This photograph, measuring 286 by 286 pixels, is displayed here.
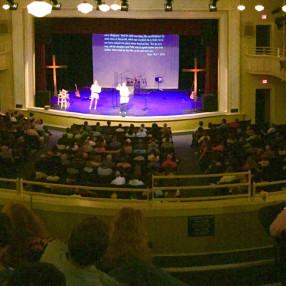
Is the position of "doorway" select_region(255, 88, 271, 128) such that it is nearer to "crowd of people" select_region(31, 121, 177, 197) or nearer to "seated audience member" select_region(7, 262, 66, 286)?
"crowd of people" select_region(31, 121, 177, 197)

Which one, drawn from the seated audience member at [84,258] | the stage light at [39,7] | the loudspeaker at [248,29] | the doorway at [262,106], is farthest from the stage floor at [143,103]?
the seated audience member at [84,258]

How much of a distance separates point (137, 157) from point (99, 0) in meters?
5.68

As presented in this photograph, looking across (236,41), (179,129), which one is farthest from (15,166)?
(236,41)

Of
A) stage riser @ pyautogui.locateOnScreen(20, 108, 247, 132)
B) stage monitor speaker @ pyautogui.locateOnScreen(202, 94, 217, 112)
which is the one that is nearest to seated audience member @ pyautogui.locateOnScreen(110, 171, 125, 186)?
stage riser @ pyautogui.locateOnScreen(20, 108, 247, 132)

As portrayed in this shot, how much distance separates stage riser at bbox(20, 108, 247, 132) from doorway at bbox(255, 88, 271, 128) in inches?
71.4

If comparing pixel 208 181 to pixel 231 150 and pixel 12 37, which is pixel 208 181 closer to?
pixel 231 150

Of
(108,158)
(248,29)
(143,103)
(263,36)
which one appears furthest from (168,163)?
(263,36)

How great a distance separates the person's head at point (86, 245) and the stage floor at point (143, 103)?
17422mm

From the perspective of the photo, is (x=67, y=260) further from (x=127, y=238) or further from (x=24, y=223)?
(x=127, y=238)

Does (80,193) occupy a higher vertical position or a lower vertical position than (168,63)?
lower

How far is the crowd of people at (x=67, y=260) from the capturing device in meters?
2.08

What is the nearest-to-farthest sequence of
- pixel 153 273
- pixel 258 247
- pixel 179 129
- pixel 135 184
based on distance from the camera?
pixel 153 273 → pixel 258 247 → pixel 135 184 → pixel 179 129

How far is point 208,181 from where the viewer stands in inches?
485

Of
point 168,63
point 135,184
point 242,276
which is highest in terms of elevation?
point 168,63
